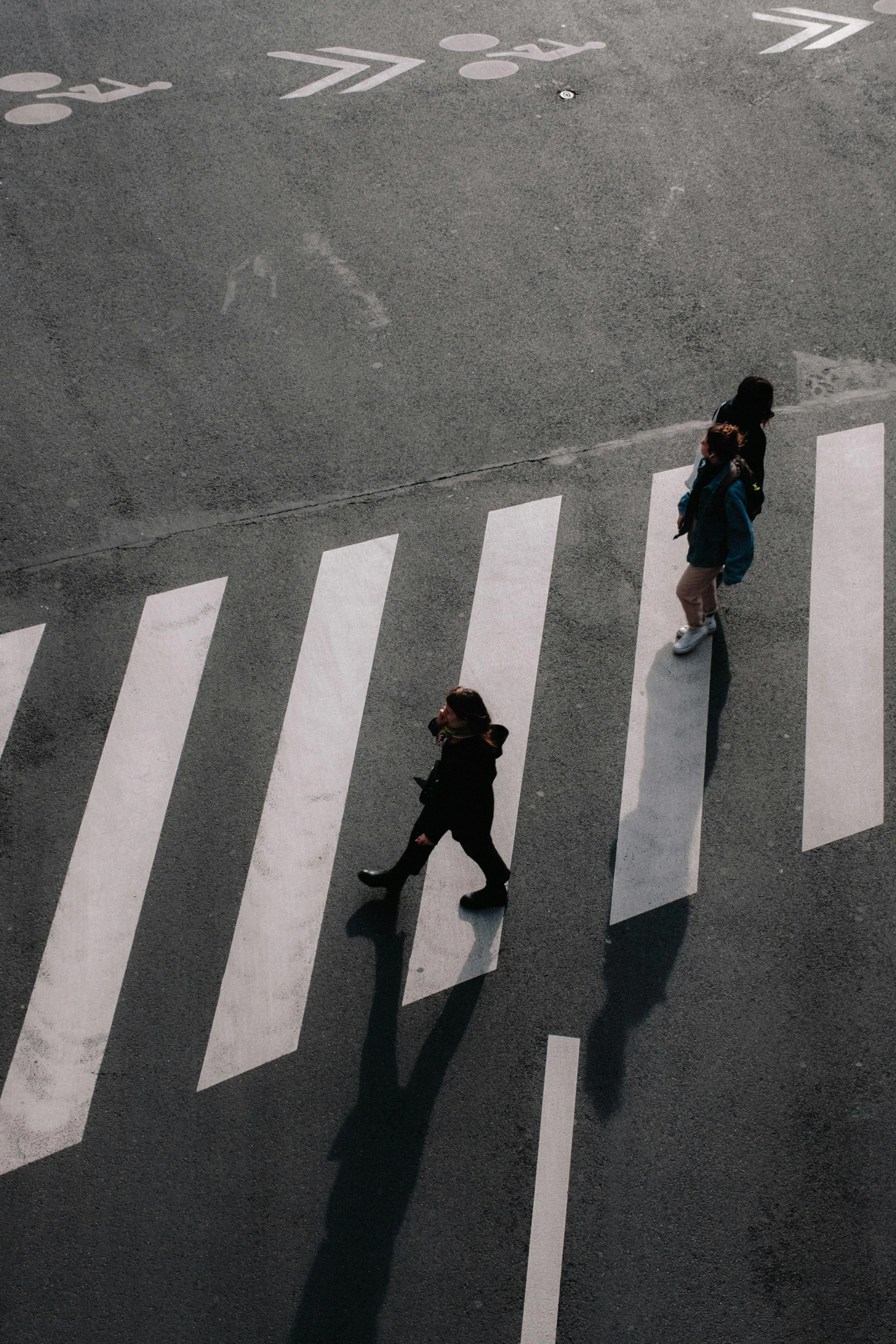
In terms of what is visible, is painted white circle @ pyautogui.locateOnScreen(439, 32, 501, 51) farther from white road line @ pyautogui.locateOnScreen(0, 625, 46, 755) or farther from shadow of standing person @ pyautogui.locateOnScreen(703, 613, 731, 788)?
white road line @ pyautogui.locateOnScreen(0, 625, 46, 755)

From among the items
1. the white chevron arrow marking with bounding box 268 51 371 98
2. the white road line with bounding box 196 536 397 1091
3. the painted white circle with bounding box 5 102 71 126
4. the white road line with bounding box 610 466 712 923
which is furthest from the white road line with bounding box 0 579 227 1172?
the painted white circle with bounding box 5 102 71 126

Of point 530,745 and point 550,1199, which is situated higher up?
point 530,745

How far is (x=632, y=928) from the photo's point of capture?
246 inches


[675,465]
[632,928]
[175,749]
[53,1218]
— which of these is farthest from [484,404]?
[53,1218]

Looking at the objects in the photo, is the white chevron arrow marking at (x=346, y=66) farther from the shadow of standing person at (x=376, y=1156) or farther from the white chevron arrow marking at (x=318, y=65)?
the shadow of standing person at (x=376, y=1156)

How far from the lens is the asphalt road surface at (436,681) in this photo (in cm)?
553

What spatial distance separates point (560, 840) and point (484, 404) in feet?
12.1

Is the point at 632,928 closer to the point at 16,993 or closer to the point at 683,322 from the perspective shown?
the point at 16,993

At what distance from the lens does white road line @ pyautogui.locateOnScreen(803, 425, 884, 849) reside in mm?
6629

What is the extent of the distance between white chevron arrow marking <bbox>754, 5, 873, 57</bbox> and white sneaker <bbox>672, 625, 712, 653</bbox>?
273 inches

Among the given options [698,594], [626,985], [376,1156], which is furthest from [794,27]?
[376,1156]

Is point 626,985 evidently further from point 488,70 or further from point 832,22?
point 832,22

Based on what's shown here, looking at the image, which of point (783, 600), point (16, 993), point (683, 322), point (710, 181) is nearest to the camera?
point (16, 993)

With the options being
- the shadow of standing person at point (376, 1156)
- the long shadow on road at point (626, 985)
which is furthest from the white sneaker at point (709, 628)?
the shadow of standing person at point (376, 1156)
